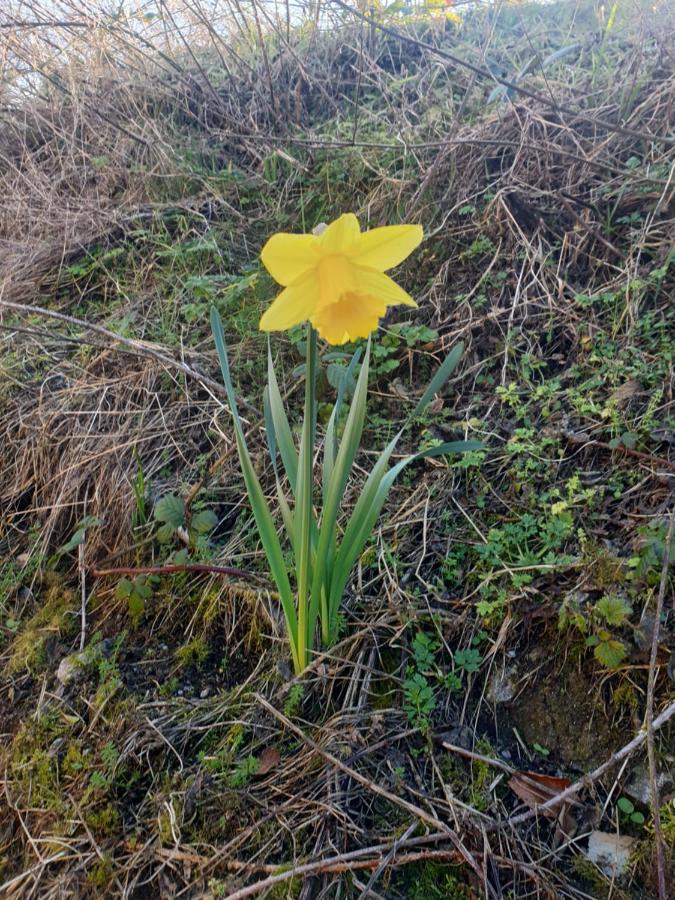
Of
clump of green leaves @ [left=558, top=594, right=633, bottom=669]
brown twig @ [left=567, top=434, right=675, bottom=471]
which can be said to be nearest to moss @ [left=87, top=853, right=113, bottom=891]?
clump of green leaves @ [left=558, top=594, right=633, bottom=669]

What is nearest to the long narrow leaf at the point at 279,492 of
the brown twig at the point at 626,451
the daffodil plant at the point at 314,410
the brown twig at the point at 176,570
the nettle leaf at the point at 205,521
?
the daffodil plant at the point at 314,410

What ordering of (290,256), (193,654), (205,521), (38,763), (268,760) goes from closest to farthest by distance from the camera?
1. (290,256)
2. (268,760)
3. (38,763)
4. (193,654)
5. (205,521)

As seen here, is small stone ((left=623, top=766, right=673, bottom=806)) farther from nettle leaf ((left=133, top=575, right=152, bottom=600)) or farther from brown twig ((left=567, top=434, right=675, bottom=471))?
nettle leaf ((left=133, top=575, right=152, bottom=600))

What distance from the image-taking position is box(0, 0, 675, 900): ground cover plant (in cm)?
110

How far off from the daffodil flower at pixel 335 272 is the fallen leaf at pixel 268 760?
855 mm

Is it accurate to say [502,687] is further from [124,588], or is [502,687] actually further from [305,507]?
[124,588]

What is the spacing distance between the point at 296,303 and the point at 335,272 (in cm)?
8

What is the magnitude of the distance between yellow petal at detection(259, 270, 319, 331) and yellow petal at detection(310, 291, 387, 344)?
0.07ft

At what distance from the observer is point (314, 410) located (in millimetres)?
1104

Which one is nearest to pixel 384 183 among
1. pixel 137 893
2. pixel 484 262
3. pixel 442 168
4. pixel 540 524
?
pixel 442 168

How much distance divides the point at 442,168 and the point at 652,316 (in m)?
1.14

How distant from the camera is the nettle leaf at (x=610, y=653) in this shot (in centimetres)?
115

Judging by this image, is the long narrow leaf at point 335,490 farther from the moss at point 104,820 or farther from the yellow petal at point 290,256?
the moss at point 104,820

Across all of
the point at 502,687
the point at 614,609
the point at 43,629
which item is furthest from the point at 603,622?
the point at 43,629
